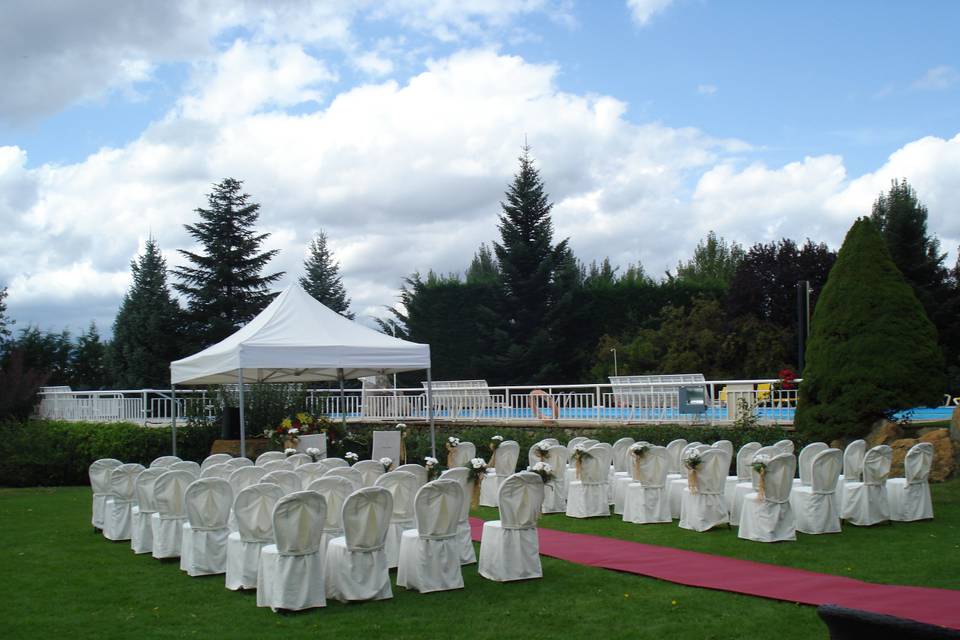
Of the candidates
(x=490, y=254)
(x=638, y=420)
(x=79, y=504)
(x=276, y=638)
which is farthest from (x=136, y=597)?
(x=490, y=254)

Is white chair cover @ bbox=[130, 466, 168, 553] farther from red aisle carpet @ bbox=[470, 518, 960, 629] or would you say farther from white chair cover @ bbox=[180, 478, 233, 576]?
red aisle carpet @ bbox=[470, 518, 960, 629]

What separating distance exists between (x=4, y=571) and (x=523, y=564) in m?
5.44

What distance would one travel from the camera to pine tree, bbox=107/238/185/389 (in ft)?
127

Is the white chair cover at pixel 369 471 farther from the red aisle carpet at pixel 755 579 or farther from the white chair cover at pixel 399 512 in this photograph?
the red aisle carpet at pixel 755 579

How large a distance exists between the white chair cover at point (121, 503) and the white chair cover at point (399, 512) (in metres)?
4.14

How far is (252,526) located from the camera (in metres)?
8.35

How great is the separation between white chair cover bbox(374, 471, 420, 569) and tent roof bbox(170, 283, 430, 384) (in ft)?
19.6

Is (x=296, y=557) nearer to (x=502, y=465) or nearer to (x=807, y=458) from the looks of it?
(x=502, y=465)

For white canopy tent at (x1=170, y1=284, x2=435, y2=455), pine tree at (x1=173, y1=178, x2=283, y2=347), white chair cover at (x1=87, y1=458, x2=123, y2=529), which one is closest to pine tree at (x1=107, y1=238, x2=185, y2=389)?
pine tree at (x1=173, y1=178, x2=283, y2=347)

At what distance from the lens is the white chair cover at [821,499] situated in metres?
10.8

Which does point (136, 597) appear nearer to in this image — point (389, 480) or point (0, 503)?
point (389, 480)

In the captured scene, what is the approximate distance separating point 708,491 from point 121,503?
292 inches

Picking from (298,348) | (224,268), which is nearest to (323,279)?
(224,268)

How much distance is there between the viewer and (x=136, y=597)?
26.8 feet
